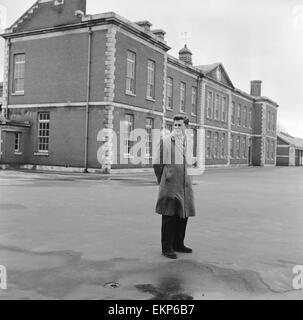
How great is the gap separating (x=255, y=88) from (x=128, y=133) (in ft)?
115

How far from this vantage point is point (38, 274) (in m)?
4.79

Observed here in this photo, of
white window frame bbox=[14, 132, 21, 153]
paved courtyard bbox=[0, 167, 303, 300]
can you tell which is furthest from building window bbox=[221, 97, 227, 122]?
paved courtyard bbox=[0, 167, 303, 300]

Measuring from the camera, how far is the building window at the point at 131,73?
26.1 metres

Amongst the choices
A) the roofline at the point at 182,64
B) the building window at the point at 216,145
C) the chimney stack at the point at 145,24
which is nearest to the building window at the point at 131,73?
the chimney stack at the point at 145,24

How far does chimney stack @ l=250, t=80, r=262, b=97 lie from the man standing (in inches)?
2085

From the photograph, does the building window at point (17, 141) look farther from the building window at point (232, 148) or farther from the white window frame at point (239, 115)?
the white window frame at point (239, 115)

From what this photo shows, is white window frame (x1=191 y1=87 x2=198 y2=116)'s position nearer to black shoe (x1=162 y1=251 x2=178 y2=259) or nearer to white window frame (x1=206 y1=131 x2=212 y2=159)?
white window frame (x1=206 y1=131 x2=212 y2=159)

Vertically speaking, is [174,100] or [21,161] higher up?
[174,100]

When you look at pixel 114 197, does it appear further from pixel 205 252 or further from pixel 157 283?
pixel 157 283

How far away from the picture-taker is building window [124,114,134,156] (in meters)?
25.6

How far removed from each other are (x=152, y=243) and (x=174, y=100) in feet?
Answer: 93.7

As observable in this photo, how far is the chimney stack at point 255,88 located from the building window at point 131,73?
110 feet
